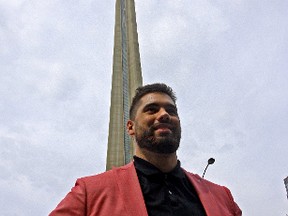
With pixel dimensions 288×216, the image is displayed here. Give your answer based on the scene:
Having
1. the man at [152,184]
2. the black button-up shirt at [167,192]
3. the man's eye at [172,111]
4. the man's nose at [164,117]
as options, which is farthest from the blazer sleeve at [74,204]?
the man's eye at [172,111]

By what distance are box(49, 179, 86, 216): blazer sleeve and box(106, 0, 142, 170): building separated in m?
14.1

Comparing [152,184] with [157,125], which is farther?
[157,125]

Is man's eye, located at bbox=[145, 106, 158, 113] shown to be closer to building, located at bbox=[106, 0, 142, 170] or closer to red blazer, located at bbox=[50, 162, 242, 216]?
red blazer, located at bbox=[50, 162, 242, 216]

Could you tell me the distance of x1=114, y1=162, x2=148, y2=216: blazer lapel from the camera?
1.66m

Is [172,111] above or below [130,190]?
above

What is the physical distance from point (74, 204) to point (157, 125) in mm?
661

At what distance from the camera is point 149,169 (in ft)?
6.40

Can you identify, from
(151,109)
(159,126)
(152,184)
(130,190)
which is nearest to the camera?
(130,190)

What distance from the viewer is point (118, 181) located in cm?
182

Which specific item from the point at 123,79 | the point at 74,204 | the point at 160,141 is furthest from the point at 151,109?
the point at 123,79

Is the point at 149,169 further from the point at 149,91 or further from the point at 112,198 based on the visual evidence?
the point at 149,91

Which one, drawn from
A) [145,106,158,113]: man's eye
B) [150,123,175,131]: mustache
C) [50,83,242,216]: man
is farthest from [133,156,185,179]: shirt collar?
[145,106,158,113]: man's eye

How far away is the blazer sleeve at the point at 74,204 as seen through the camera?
159 cm

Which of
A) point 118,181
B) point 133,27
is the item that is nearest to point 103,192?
point 118,181
